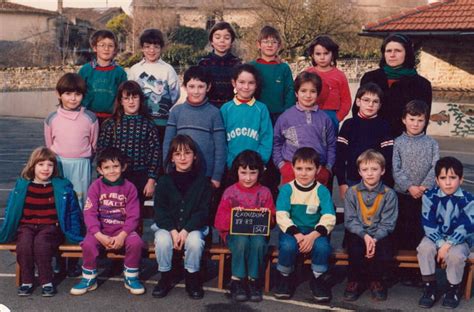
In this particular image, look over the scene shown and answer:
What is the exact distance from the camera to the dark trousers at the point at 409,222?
6426mm

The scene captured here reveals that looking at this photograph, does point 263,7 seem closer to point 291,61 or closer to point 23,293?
point 291,61

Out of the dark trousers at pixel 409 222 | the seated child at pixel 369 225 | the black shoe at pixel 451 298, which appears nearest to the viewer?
the black shoe at pixel 451 298

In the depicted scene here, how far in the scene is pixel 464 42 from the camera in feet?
75.8

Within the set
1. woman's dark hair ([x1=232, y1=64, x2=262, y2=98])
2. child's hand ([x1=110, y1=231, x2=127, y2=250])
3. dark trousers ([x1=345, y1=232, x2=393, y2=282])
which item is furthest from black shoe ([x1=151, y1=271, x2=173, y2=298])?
woman's dark hair ([x1=232, y1=64, x2=262, y2=98])

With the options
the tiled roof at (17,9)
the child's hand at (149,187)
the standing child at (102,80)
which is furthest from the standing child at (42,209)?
the tiled roof at (17,9)

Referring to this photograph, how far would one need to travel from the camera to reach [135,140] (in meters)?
6.54

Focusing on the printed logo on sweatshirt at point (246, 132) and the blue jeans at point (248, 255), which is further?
the printed logo on sweatshirt at point (246, 132)

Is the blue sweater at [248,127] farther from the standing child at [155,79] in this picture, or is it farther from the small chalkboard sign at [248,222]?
the standing child at [155,79]

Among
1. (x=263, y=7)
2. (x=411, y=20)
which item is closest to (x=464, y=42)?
(x=411, y=20)

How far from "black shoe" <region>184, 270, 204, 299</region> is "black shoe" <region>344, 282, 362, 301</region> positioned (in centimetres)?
129

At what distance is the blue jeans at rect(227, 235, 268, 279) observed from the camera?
236 inches

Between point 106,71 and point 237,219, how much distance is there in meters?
2.24

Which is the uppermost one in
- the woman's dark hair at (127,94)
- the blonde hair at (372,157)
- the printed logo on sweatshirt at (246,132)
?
the woman's dark hair at (127,94)

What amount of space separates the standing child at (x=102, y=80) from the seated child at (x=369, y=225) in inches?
104
